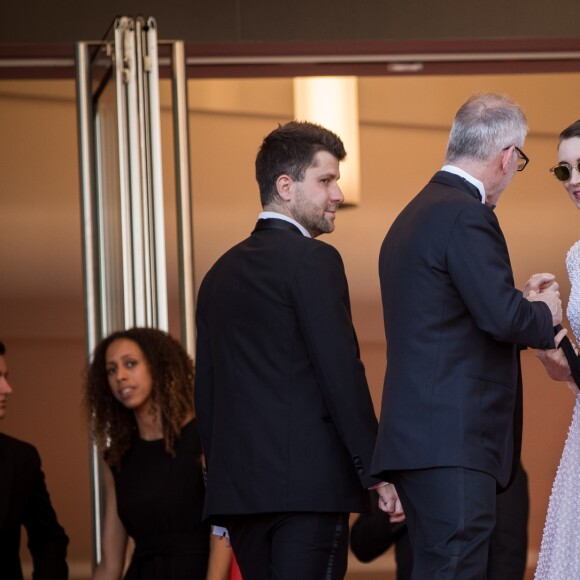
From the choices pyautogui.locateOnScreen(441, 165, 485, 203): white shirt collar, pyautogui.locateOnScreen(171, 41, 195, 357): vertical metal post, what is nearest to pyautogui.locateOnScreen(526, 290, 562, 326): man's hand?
pyautogui.locateOnScreen(441, 165, 485, 203): white shirt collar

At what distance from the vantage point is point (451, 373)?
10.0 feet

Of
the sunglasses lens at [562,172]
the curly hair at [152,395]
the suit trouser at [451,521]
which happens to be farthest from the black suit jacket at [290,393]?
the curly hair at [152,395]

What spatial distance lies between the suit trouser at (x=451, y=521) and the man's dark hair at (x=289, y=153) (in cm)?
95

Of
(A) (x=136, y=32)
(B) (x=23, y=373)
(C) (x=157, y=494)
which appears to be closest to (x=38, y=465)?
(C) (x=157, y=494)

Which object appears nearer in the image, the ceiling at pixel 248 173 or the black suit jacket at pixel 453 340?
the black suit jacket at pixel 453 340

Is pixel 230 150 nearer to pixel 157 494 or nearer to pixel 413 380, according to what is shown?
pixel 157 494

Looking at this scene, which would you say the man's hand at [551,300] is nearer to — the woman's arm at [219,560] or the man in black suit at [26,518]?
the woman's arm at [219,560]

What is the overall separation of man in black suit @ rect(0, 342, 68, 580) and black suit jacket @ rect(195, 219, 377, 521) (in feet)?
4.40

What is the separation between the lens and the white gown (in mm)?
3555

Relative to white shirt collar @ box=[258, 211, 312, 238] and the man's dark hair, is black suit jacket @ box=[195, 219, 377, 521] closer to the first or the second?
white shirt collar @ box=[258, 211, 312, 238]

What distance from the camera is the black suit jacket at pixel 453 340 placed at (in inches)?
119

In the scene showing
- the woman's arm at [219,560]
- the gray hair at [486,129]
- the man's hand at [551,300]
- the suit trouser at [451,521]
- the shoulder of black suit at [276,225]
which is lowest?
the woman's arm at [219,560]

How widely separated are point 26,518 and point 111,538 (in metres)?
0.33

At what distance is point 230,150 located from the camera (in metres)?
8.51
